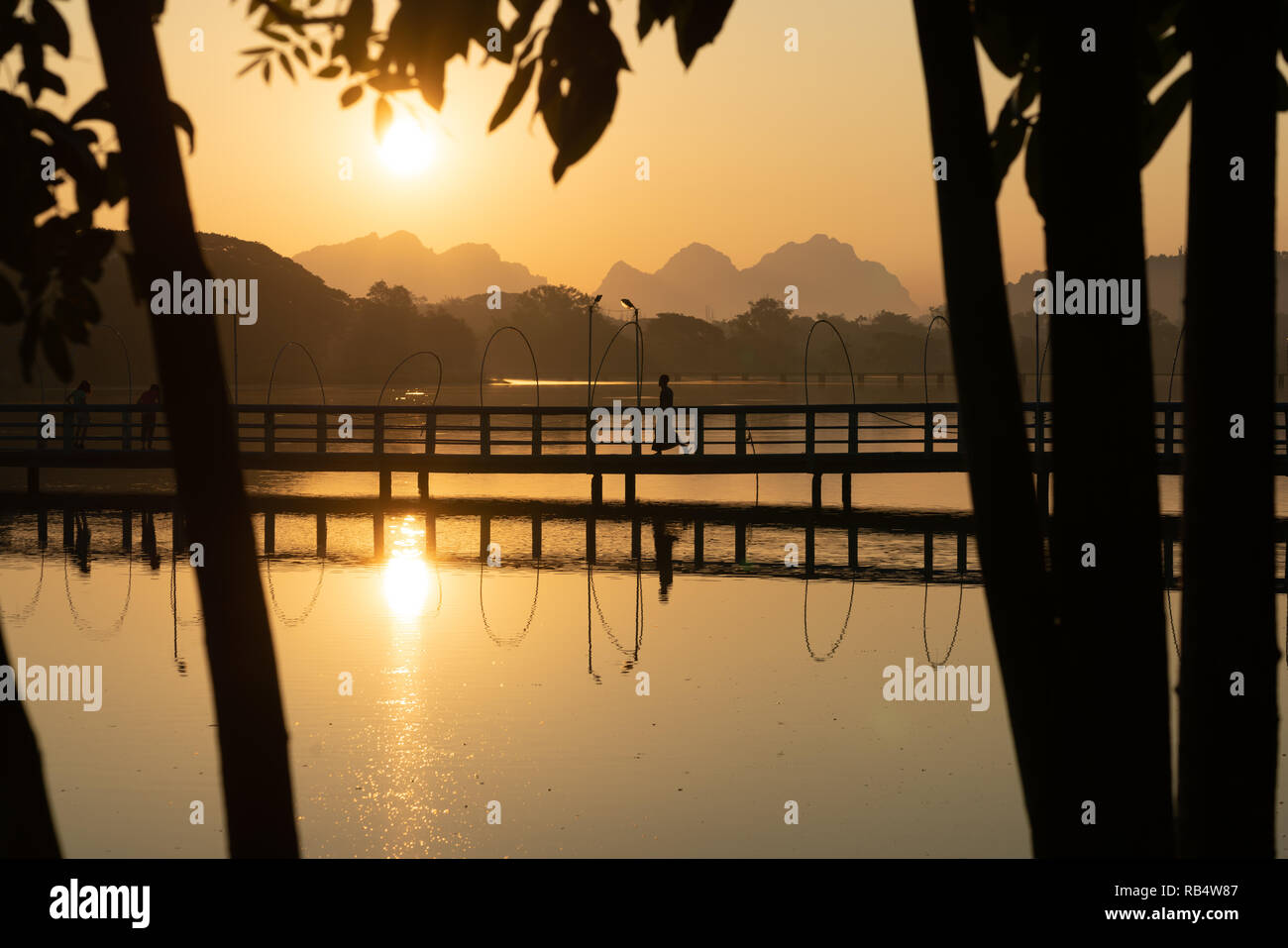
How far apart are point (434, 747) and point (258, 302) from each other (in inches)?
7231

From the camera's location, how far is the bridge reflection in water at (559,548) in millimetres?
15625

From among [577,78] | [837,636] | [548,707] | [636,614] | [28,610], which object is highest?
[577,78]

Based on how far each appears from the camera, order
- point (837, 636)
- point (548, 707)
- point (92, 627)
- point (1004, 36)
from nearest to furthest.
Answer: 1. point (1004, 36)
2. point (548, 707)
3. point (837, 636)
4. point (92, 627)

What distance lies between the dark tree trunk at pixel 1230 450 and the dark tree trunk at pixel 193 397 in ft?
6.98

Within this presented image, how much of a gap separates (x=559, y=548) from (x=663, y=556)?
6.16ft

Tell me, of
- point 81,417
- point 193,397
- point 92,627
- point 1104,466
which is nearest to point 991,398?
point 1104,466

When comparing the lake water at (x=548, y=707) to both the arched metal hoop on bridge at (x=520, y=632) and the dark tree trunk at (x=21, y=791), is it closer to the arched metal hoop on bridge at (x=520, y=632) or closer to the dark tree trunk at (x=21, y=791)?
the arched metal hoop on bridge at (x=520, y=632)

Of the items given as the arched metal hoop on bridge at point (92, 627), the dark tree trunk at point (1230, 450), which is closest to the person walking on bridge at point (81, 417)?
the arched metal hoop on bridge at point (92, 627)

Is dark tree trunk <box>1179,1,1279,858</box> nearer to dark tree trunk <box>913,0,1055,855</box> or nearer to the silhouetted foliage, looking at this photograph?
dark tree trunk <box>913,0,1055,855</box>

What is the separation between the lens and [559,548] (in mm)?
21922

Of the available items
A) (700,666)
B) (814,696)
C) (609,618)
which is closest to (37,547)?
(609,618)

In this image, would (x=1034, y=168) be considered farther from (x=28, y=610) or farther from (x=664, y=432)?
(x=664, y=432)
